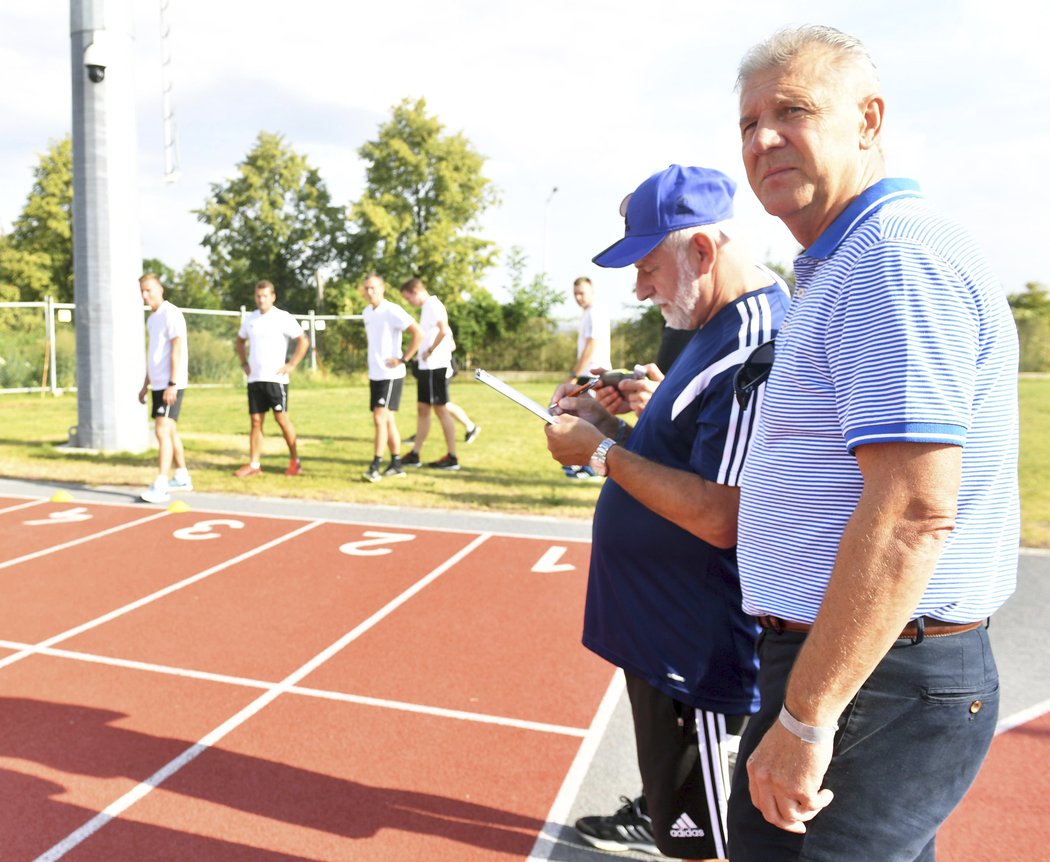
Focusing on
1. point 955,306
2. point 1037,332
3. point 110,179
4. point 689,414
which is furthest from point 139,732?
point 1037,332

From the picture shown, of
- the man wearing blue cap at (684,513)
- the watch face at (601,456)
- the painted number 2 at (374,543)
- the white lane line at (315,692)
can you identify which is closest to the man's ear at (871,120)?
the man wearing blue cap at (684,513)

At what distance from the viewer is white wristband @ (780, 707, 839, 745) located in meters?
1.32

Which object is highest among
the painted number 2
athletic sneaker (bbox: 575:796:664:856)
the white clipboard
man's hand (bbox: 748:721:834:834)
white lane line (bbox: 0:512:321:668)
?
the white clipboard

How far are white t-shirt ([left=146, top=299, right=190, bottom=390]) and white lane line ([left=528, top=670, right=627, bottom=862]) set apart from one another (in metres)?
5.80

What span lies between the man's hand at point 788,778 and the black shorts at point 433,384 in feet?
28.2

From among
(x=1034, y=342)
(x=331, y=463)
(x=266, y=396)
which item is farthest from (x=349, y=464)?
(x=1034, y=342)

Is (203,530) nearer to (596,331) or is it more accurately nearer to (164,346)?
(164,346)

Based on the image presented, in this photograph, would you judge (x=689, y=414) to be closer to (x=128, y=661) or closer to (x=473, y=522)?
(x=128, y=661)

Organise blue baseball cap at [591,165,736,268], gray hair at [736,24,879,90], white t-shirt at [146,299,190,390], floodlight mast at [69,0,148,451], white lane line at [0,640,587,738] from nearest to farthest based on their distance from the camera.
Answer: gray hair at [736,24,879,90]
blue baseball cap at [591,165,736,268]
white lane line at [0,640,587,738]
white t-shirt at [146,299,190,390]
floodlight mast at [69,0,148,451]

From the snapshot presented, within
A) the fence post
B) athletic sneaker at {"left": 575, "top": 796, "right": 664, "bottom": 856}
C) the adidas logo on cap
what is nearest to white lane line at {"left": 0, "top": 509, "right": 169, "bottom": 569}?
athletic sneaker at {"left": 575, "top": 796, "right": 664, "bottom": 856}

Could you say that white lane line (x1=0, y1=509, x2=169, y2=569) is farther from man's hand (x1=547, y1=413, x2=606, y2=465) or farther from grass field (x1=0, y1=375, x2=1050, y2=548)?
man's hand (x1=547, y1=413, x2=606, y2=465)

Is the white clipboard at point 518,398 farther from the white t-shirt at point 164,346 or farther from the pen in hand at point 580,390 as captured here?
the white t-shirt at point 164,346

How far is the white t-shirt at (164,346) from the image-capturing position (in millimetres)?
8164

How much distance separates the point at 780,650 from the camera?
5.07ft
